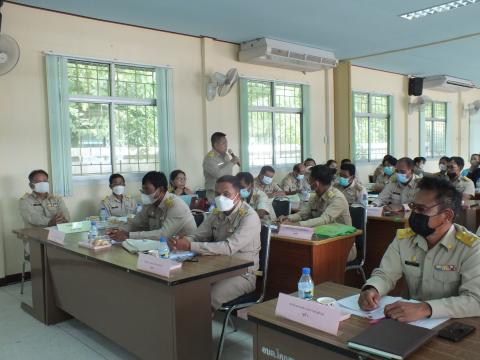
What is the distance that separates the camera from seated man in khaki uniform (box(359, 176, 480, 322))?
1620 millimetres

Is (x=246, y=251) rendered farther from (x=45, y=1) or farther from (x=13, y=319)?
(x=45, y=1)

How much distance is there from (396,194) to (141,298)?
332 cm

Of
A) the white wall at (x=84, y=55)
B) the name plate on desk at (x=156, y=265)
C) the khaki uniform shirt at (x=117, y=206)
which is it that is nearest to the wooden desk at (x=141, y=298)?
the name plate on desk at (x=156, y=265)

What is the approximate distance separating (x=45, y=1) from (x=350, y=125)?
5448mm

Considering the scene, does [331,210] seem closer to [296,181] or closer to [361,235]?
[361,235]

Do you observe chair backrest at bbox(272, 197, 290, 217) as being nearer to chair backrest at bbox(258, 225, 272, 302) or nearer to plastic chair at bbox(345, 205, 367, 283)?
plastic chair at bbox(345, 205, 367, 283)

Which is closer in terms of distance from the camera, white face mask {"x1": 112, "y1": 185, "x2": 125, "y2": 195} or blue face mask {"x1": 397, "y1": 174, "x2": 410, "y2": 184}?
blue face mask {"x1": 397, "y1": 174, "x2": 410, "y2": 184}

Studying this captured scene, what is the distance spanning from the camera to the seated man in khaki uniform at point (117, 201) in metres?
4.91

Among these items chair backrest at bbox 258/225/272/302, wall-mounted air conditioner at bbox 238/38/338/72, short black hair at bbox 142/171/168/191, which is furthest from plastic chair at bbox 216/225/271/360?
wall-mounted air conditioner at bbox 238/38/338/72

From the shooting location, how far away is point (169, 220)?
128 inches

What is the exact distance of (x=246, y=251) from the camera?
2779 mm

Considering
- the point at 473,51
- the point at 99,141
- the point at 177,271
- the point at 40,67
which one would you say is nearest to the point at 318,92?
the point at 473,51

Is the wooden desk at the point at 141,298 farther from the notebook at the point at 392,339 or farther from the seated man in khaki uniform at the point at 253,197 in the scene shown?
the seated man in khaki uniform at the point at 253,197

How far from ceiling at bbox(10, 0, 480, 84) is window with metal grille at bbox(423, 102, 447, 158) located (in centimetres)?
353
